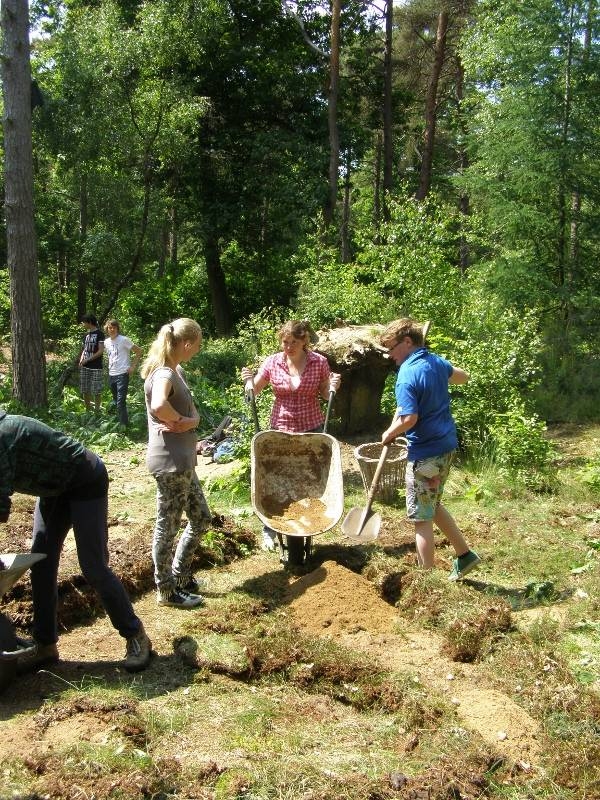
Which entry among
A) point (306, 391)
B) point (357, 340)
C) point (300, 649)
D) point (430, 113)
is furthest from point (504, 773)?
point (430, 113)

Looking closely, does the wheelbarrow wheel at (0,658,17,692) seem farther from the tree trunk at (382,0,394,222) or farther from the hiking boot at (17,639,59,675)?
the tree trunk at (382,0,394,222)

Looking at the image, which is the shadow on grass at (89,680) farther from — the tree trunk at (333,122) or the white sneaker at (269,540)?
the tree trunk at (333,122)

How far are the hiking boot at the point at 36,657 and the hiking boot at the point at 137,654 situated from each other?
1.31 feet

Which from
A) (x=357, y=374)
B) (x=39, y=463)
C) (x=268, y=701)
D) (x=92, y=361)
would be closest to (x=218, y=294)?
(x=92, y=361)

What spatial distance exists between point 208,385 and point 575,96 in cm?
793

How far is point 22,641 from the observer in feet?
13.8

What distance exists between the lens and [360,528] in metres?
5.20

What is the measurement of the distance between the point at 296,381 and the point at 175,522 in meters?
1.51

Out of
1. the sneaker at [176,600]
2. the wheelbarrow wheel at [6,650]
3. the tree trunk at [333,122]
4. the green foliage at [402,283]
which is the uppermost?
the tree trunk at [333,122]

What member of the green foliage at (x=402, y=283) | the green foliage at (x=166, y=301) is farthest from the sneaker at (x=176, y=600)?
the green foliage at (x=166, y=301)

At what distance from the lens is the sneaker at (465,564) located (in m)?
4.92

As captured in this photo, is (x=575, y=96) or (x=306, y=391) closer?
(x=306, y=391)

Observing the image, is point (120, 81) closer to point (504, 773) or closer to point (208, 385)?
point (208, 385)

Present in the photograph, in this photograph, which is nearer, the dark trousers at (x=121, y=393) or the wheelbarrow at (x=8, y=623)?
the wheelbarrow at (x=8, y=623)
